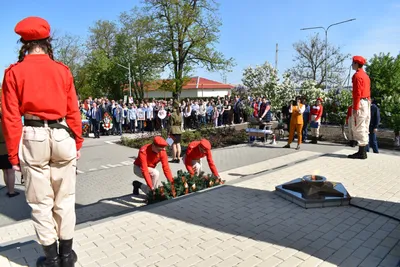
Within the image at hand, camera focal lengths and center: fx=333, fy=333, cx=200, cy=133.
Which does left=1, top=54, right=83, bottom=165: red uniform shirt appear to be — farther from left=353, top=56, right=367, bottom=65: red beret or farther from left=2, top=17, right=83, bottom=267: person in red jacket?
left=353, top=56, right=367, bottom=65: red beret

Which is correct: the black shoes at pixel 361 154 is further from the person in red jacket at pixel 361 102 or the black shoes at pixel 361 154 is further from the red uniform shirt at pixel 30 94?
the red uniform shirt at pixel 30 94

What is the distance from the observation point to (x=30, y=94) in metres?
2.88

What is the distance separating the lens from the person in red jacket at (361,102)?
25.5ft

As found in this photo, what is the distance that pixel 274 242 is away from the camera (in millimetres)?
3838

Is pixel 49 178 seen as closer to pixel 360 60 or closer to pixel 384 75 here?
pixel 360 60

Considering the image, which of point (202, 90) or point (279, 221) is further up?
point (202, 90)

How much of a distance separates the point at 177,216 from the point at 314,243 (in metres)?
1.86

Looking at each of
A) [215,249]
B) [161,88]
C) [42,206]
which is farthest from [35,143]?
[161,88]

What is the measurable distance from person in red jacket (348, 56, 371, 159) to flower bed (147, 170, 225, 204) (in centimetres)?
402

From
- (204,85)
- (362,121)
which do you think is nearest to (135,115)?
(362,121)

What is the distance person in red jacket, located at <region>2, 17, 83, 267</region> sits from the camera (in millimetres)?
2869

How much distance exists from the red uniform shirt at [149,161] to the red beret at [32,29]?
3163mm

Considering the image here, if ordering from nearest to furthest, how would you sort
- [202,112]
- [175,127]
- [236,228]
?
1. [236,228]
2. [175,127]
3. [202,112]

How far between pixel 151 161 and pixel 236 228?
2.41 m
